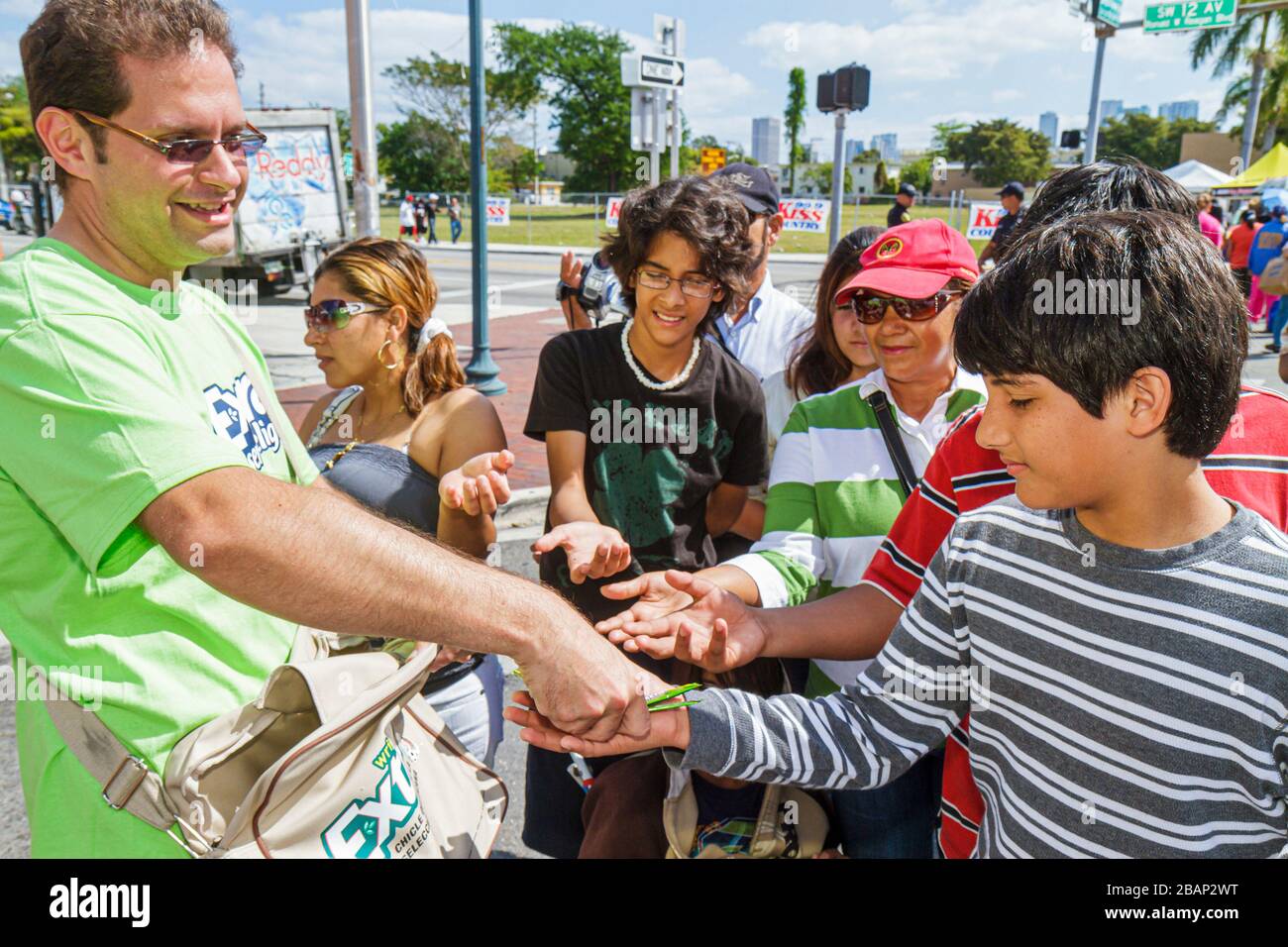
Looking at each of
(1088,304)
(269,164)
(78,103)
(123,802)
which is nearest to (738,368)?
(1088,304)

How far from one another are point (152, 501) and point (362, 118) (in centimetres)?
660

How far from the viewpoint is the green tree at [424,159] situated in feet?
189

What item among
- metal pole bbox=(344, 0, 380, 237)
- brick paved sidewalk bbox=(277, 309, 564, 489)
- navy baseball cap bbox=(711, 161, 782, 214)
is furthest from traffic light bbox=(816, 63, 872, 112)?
navy baseball cap bbox=(711, 161, 782, 214)

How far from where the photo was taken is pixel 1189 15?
17.1 metres

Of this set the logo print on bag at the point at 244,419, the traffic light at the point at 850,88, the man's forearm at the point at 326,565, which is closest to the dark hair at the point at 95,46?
the logo print on bag at the point at 244,419

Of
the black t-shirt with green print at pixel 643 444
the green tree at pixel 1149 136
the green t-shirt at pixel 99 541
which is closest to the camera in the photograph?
the green t-shirt at pixel 99 541

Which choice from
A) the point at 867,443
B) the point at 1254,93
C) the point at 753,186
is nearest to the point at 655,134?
the point at 753,186

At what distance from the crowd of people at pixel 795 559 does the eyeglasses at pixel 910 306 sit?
0.11ft

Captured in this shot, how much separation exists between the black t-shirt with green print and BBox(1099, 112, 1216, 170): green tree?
72.2 m

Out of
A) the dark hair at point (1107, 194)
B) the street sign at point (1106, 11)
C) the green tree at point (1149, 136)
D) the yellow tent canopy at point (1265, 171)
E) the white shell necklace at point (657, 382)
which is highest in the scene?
the green tree at point (1149, 136)

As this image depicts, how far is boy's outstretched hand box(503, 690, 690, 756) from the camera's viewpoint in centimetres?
169

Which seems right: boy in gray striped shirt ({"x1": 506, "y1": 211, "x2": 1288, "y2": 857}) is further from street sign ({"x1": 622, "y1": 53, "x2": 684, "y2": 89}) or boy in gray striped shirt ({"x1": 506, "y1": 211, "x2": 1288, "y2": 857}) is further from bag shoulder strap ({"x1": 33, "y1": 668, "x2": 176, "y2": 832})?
street sign ({"x1": 622, "y1": 53, "x2": 684, "y2": 89})

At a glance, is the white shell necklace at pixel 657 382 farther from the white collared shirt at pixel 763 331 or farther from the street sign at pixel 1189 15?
the street sign at pixel 1189 15

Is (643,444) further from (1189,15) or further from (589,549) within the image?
(1189,15)
